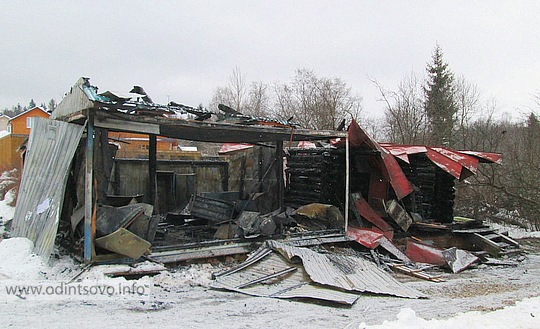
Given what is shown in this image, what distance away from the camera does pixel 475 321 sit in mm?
4781

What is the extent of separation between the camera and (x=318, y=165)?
37.0ft

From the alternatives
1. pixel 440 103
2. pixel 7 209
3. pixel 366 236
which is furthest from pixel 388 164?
pixel 440 103

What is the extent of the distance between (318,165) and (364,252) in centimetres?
310

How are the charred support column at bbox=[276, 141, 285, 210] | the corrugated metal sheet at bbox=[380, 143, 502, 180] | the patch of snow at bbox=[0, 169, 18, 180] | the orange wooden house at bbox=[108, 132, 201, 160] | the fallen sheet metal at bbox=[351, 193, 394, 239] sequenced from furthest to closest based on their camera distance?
the patch of snow at bbox=[0, 169, 18, 180], the orange wooden house at bbox=[108, 132, 201, 160], the charred support column at bbox=[276, 141, 285, 210], the corrugated metal sheet at bbox=[380, 143, 502, 180], the fallen sheet metal at bbox=[351, 193, 394, 239]

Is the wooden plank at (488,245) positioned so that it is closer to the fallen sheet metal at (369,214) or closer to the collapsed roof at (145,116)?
the fallen sheet metal at (369,214)

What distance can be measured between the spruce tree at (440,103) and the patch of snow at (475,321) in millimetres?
17551

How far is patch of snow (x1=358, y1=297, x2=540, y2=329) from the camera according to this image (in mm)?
4559

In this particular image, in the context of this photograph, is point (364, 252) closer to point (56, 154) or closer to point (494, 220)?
point (56, 154)

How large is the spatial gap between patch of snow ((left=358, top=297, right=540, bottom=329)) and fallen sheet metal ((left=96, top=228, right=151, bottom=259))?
368 centimetres

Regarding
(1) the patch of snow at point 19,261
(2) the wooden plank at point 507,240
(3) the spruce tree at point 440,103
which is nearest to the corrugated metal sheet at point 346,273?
(1) the patch of snow at point 19,261

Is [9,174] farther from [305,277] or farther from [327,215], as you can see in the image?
[305,277]

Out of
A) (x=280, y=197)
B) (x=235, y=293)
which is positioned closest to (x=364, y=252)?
(x=280, y=197)

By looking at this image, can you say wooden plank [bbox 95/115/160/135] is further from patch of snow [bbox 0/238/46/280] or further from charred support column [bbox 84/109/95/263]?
patch of snow [bbox 0/238/46/280]

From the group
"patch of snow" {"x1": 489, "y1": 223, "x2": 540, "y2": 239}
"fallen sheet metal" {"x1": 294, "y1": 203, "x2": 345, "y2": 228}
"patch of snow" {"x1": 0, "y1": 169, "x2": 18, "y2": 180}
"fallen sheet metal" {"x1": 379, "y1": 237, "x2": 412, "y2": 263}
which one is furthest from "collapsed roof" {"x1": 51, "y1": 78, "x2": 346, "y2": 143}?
"patch of snow" {"x1": 0, "y1": 169, "x2": 18, "y2": 180}
